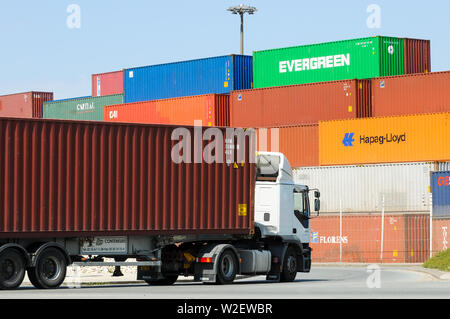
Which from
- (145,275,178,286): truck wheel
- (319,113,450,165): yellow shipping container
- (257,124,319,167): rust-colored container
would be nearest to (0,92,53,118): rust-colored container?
(257,124,319,167): rust-colored container

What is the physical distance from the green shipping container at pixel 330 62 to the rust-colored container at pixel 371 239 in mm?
9572

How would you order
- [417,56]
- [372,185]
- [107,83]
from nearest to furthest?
[372,185] → [417,56] → [107,83]

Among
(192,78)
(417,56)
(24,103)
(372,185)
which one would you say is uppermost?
(417,56)

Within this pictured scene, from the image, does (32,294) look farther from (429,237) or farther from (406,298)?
(429,237)

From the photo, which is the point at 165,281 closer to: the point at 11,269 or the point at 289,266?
the point at 289,266

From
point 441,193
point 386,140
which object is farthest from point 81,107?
point 441,193

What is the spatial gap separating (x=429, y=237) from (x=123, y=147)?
21.1m

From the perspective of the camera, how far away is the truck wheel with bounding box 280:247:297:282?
26453 mm

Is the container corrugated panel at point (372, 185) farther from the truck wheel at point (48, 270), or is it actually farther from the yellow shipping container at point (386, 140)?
the truck wheel at point (48, 270)

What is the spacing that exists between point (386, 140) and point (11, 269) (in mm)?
27989

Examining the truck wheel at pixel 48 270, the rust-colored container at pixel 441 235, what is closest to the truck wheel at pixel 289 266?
the truck wheel at pixel 48 270

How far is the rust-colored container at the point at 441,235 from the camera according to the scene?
40.3 m

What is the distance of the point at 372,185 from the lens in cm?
4503
